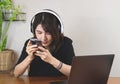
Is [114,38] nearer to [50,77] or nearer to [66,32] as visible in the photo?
[66,32]

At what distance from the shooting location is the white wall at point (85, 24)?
2.21 meters

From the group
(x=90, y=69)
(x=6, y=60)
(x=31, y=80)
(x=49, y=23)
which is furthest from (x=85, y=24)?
(x=90, y=69)

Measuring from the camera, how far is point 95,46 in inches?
91.1

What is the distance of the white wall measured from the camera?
221 cm

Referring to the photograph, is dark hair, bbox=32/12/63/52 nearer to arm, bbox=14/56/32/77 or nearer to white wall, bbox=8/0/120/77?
arm, bbox=14/56/32/77

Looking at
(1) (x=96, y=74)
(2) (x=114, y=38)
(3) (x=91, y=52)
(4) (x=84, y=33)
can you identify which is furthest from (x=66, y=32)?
(1) (x=96, y=74)

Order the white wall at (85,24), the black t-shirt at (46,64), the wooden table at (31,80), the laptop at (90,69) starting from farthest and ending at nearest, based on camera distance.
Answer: the white wall at (85,24) → the black t-shirt at (46,64) → the wooden table at (31,80) → the laptop at (90,69)

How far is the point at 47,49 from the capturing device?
5.38ft

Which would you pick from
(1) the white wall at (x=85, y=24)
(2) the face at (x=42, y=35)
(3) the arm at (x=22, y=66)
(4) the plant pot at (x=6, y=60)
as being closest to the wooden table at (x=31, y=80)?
(3) the arm at (x=22, y=66)

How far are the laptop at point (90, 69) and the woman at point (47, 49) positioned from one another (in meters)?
0.43

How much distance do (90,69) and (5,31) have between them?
128 cm

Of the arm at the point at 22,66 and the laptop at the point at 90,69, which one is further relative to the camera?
the arm at the point at 22,66

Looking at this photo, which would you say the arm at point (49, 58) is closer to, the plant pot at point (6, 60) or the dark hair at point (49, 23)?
the dark hair at point (49, 23)

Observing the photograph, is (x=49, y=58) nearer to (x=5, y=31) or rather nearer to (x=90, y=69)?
(x=90, y=69)
